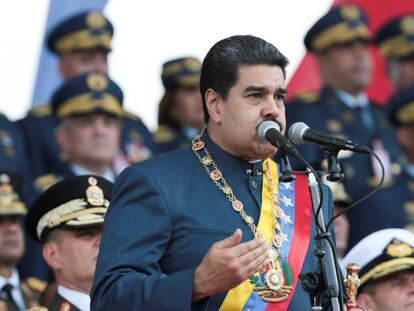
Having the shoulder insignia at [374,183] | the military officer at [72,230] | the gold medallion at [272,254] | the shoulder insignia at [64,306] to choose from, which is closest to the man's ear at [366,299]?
the military officer at [72,230]

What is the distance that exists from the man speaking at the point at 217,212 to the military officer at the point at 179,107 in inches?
185

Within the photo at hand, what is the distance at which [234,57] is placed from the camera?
5246 millimetres

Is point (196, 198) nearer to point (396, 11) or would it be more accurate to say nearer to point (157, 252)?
point (157, 252)

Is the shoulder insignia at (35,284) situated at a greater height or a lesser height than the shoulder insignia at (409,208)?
lesser

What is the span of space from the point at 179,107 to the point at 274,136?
5.53 metres

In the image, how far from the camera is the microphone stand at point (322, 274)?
15.0 feet

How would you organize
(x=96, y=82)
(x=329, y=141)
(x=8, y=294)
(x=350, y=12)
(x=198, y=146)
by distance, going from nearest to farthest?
(x=329, y=141) < (x=198, y=146) < (x=8, y=294) < (x=96, y=82) < (x=350, y=12)

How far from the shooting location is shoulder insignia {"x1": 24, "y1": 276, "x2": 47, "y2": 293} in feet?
26.4

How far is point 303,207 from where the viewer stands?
17.7 ft

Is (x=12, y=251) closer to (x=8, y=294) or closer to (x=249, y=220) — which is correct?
(x=8, y=294)

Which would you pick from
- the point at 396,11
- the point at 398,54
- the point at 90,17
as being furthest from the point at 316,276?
the point at 396,11

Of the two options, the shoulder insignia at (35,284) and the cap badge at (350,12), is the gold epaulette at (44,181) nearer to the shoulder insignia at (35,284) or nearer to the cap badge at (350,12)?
the shoulder insignia at (35,284)

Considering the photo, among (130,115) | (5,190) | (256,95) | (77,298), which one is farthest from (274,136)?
(130,115)

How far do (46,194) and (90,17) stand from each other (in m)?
3.75
